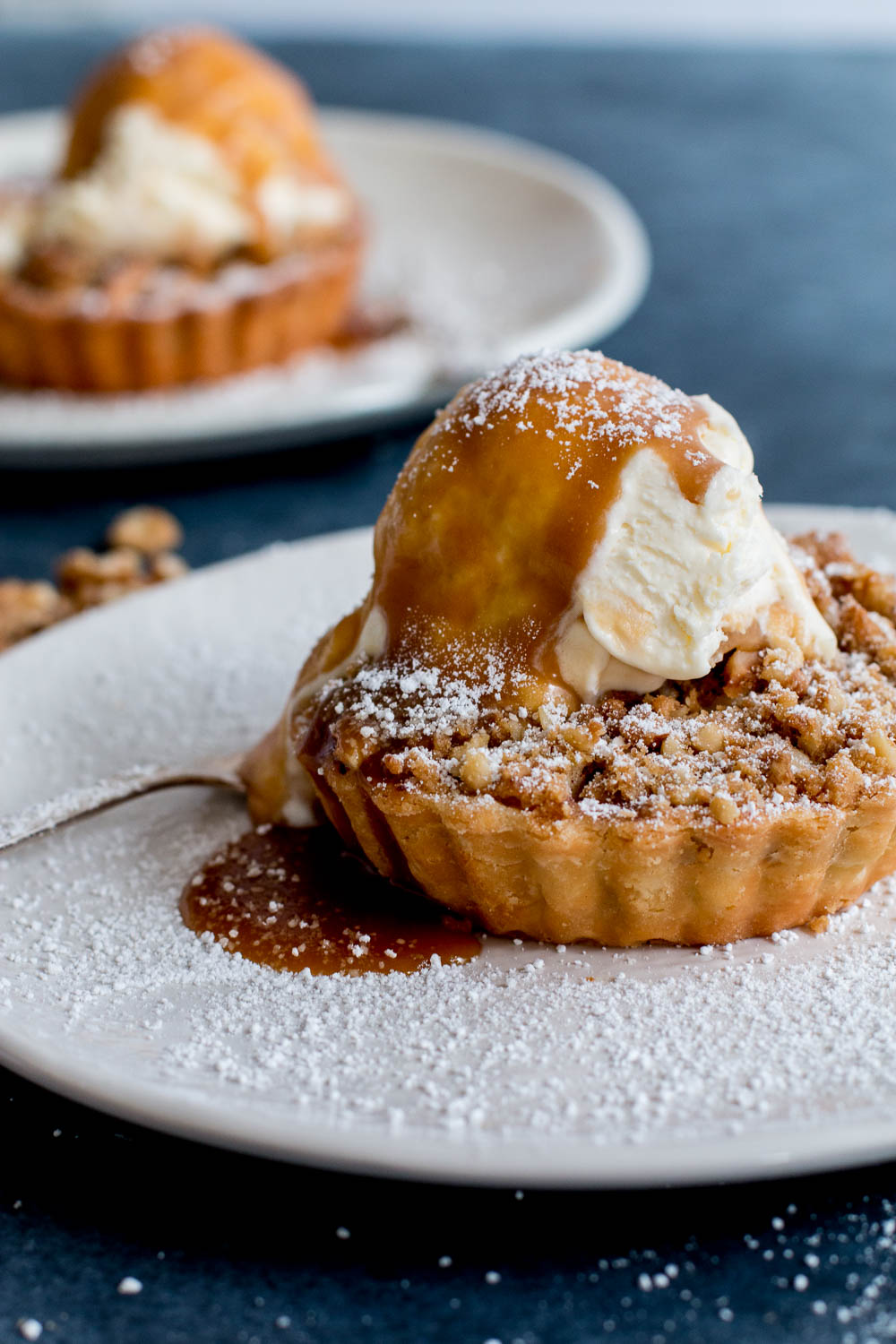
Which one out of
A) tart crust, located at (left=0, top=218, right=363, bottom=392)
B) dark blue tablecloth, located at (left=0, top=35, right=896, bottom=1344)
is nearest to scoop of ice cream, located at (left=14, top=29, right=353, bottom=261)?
tart crust, located at (left=0, top=218, right=363, bottom=392)

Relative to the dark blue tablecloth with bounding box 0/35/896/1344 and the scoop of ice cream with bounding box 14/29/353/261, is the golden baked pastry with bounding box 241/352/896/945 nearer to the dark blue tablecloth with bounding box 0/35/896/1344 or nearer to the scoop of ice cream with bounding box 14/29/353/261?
the dark blue tablecloth with bounding box 0/35/896/1344

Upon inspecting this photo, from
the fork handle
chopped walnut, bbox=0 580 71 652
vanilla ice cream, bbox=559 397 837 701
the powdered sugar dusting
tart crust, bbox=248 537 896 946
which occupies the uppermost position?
vanilla ice cream, bbox=559 397 837 701

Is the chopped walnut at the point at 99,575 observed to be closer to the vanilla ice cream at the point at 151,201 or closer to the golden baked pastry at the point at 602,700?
the vanilla ice cream at the point at 151,201

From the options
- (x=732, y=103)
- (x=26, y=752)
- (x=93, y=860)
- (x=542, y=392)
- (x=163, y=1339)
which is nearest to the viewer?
(x=163, y=1339)

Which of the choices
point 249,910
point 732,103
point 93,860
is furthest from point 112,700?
point 732,103

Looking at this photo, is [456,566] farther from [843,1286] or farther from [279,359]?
[279,359]

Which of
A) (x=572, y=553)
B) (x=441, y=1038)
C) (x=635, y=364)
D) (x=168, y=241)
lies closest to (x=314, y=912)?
(x=441, y=1038)

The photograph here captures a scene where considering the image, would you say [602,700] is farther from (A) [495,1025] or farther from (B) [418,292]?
(B) [418,292]

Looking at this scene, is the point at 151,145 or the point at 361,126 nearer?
the point at 151,145
